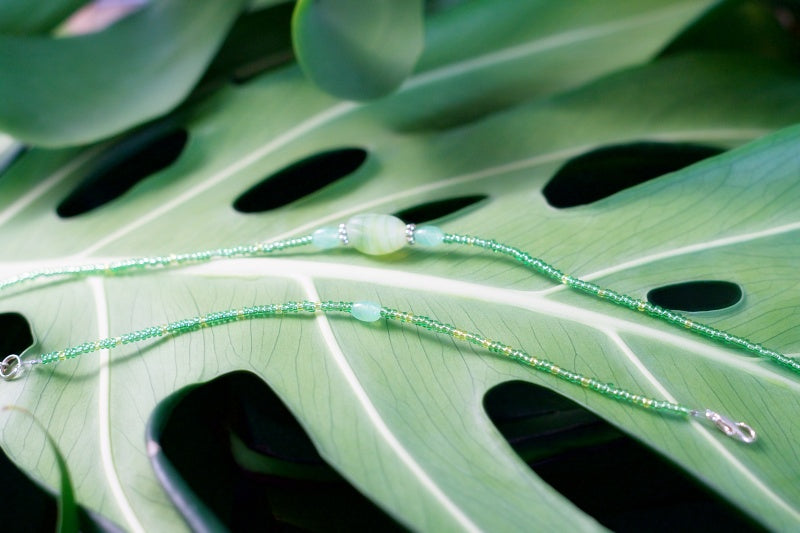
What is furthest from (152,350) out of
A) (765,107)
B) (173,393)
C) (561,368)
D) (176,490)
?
(765,107)

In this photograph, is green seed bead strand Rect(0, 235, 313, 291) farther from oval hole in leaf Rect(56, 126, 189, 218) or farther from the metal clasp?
the metal clasp

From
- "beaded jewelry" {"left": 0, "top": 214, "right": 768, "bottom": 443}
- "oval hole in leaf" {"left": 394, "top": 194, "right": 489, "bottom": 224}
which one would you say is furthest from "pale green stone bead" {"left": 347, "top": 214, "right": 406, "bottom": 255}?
"oval hole in leaf" {"left": 394, "top": 194, "right": 489, "bottom": 224}

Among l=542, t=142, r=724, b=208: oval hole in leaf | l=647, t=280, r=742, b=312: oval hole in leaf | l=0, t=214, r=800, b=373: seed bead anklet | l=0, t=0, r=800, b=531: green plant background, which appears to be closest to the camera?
l=0, t=0, r=800, b=531: green plant background

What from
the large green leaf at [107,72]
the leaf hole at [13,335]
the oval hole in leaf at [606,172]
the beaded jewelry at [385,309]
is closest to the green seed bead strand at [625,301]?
the beaded jewelry at [385,309]

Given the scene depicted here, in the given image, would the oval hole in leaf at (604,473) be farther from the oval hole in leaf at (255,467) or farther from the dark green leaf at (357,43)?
the dark green leaf at (357,43)

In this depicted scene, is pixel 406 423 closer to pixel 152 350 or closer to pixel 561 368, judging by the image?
pixel 561 368

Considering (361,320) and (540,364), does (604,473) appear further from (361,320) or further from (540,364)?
(361,320)
